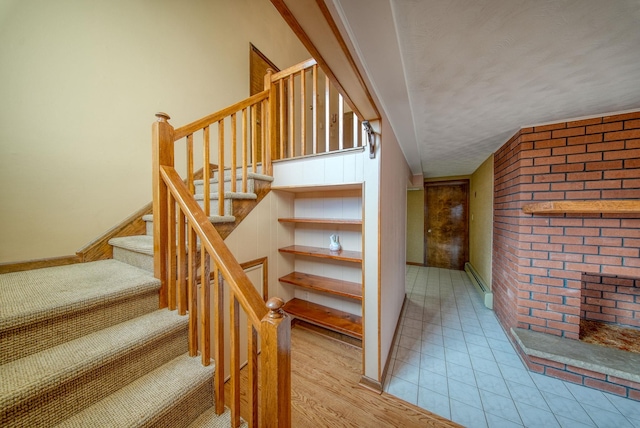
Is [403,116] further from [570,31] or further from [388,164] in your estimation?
[570,31]

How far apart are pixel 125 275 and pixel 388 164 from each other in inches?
81.7

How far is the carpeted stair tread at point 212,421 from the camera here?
0.95 m

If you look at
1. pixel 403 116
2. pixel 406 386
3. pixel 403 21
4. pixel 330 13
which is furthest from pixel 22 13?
pixel 406 386

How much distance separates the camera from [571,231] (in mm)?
1829

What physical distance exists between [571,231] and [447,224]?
9.68 ft

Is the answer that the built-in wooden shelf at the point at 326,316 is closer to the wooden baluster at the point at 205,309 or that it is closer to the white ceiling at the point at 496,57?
the wooden baluster at the point at 205,309

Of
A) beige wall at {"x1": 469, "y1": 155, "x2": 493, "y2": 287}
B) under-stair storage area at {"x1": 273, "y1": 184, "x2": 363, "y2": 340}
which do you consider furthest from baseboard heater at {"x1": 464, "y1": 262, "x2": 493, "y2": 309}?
under-stair storage area at {"x1": 273, "y1": 184, "x2": 363, "y2": 340}

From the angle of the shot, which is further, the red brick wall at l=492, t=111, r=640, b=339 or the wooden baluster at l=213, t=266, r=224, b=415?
the red brick wall at l=492, t=111, r=640, b=339

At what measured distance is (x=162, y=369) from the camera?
1048mm

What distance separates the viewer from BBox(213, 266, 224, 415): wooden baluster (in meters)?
0.95

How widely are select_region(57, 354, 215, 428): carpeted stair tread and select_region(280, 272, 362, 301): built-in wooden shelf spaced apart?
1225 millimetres

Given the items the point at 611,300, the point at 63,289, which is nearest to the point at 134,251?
the point at 63,289

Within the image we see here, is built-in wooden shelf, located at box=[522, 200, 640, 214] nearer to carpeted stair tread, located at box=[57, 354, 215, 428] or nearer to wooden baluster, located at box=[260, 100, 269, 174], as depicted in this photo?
wooden baluster, located at box=[260, 100, 269, 174]

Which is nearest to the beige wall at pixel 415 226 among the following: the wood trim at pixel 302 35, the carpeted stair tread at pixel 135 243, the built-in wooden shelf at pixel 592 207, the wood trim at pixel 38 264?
the built-in wooden shelf at pixel 592 207
